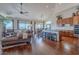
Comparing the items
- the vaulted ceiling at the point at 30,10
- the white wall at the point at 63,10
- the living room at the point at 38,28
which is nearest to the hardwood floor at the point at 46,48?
the living room at the point at 38,28

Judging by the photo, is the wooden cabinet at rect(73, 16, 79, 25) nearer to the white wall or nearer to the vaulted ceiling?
the white wall

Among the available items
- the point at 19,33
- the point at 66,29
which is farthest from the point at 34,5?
the point at 66,29

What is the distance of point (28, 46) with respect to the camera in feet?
8.87

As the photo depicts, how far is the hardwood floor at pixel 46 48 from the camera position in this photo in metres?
2.64

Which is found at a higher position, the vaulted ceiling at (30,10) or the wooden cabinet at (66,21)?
the vaulted ceiling at (30,10)

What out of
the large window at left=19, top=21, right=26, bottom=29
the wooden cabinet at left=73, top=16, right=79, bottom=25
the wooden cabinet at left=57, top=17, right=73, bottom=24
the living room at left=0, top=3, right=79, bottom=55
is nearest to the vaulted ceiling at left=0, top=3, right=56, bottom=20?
the living room at left=0, top=3, right=79, bottom=55

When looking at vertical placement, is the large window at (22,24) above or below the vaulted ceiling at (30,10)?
below

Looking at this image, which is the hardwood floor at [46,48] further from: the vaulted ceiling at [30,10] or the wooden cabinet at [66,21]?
the vaulted ceiling at [30,10]

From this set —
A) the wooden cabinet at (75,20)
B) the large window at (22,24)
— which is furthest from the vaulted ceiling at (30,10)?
the wooden cabinet at (75,20)

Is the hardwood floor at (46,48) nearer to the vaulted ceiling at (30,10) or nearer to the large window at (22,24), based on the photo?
the large window at (22,24)

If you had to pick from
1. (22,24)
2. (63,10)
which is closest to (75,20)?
(63,10)

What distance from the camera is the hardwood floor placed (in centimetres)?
264

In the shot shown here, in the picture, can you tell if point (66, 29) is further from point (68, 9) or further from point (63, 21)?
point (68, 9)

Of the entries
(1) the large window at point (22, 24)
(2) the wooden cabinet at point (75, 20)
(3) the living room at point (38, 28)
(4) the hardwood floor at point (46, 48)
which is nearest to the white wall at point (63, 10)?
(3) the living room at point (38, 28)
